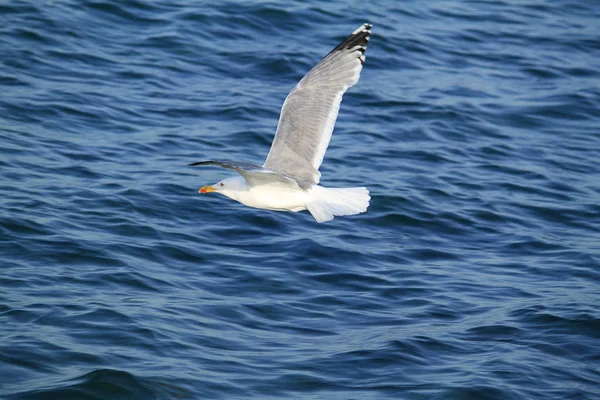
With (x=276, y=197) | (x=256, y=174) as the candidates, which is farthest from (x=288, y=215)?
(x=256, y=174)

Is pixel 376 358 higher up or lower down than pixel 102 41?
lower down

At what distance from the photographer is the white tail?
6914mm

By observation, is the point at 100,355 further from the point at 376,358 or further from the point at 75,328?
the point at 376,358

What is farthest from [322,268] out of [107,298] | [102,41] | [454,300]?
[102,41]

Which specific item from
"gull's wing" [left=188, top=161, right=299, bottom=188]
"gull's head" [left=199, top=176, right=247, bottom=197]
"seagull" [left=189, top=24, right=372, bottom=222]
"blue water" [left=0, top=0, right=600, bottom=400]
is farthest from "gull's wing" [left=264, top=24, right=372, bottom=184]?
"blue water" [left=0, top=0, right=600, bottom=400]

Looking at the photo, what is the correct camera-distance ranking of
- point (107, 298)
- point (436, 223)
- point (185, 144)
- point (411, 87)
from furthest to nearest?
point (411, 87)
point (185, 144)
point (436, 223)
point (107, 298)

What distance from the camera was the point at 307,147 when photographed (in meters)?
7.89

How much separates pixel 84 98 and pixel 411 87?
412cm

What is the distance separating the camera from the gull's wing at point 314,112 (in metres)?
7.80

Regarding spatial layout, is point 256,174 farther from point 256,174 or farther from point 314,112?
point 314,112

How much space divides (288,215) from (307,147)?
1957mm

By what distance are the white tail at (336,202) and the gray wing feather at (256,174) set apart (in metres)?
0.20

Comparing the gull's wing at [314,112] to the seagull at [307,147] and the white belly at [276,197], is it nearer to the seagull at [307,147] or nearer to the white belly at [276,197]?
the seagull at [307,147]

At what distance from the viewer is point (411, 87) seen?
498 inches
